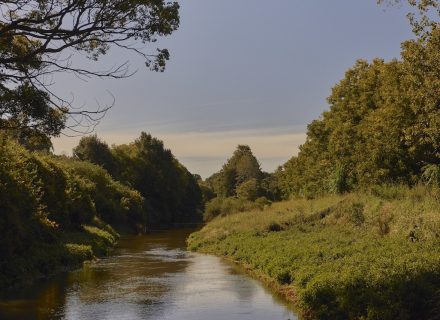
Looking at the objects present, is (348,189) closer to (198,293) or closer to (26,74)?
(198,293)

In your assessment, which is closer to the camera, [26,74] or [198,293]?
[26,74]

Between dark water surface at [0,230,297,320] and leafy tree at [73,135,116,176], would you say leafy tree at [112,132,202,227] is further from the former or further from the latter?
dark water surface at [0,230,297,320]

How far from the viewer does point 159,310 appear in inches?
764

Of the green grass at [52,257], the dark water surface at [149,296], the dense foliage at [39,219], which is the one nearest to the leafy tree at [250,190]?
the dense foliage at [39,219]

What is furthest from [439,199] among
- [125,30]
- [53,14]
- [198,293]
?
[53,14]

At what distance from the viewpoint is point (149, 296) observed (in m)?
22.2

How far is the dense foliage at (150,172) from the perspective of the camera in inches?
3654

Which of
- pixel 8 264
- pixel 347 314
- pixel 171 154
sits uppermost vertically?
pixel 171 154

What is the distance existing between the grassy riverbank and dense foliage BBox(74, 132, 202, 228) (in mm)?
49991

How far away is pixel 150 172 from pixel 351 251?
8432cm

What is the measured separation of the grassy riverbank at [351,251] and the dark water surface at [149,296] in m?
1.39

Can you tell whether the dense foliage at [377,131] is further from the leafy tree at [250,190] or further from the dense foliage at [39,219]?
the leafy tree at [250,190]

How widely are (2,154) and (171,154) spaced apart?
8627 centimetres

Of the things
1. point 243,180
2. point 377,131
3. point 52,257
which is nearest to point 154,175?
point 243,180
